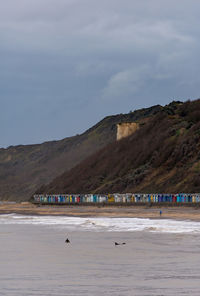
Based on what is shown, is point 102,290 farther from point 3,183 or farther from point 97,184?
point 3,183

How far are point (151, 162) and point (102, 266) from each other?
76939mm

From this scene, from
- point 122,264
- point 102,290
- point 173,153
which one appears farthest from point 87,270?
point 173,153

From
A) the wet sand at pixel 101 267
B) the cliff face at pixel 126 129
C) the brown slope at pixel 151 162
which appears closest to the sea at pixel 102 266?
the wet sand at pixel 101 267

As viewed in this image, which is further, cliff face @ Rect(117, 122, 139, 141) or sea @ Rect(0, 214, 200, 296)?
cliff face @ Rect(117, 122, 139, 141)

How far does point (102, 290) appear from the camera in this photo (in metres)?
15.0

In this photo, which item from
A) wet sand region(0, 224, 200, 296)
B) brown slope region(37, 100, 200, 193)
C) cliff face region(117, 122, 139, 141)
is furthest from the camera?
cliff face region(117, 122, 139, 141)

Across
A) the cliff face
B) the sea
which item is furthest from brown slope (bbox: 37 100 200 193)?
the sea

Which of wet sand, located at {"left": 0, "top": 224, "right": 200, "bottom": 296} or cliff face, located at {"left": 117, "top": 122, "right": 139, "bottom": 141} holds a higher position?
cliff face, located at {"left": 117, "top": 122, "right": 139, "bottom": 141}

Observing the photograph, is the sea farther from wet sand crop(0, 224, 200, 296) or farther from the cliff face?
the cliff face

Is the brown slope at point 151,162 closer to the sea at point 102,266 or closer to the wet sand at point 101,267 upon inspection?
the sea at point 102,266

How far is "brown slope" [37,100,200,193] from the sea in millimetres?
48081

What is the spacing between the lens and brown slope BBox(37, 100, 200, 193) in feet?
276

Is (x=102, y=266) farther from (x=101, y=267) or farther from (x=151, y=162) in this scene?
(x=151, y=162)

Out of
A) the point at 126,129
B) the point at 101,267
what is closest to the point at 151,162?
the point at 126,129
